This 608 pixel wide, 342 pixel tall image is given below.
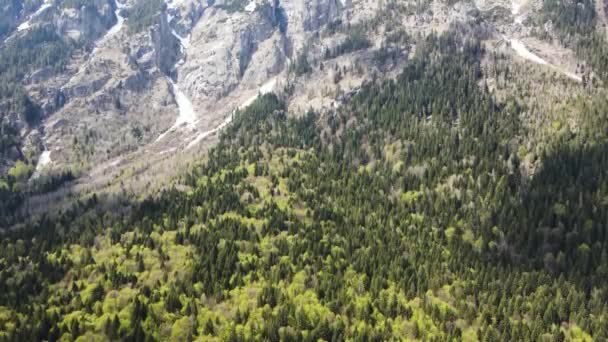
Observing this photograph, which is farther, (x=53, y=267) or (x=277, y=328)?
(x=53, y=267)

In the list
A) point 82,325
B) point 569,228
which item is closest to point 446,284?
point 569,228

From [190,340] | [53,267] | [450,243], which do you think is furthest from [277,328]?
[53,267]

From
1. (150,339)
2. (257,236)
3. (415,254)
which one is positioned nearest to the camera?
(150,339)

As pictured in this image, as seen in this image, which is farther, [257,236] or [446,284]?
[257,236]

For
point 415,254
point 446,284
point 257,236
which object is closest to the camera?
point 446,284

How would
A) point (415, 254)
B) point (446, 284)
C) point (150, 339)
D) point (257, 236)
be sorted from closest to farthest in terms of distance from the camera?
1. point (150, 339)
2. point (446, 284)
3. point (415, 254)
4. point (257, 236)

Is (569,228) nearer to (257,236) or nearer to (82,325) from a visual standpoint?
(257,236)

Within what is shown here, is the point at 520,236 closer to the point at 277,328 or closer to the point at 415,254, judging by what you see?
the point at 415,254
